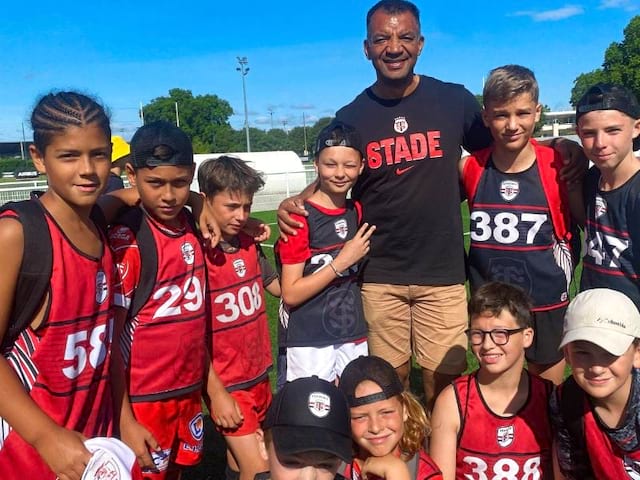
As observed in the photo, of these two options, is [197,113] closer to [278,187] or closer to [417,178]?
[278,187]

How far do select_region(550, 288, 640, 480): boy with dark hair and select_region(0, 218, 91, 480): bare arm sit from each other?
6.54ft

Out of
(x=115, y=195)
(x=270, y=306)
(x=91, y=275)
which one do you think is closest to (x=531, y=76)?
(x=115, y=195)

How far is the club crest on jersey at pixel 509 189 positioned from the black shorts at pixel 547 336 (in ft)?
2.27

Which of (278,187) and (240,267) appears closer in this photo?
(240,267)

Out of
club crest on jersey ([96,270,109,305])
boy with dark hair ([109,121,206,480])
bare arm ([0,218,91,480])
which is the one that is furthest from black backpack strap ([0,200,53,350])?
boy with dark hair ([109,121,206,480])

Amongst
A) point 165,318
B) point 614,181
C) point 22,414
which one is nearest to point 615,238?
point 614,181

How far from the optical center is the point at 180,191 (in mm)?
2936

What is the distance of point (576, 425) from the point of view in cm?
279

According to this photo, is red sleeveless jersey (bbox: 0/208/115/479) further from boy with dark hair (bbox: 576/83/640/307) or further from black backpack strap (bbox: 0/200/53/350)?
boy with dark hair (bbox: 576/83/640/307)

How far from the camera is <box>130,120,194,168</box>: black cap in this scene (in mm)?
2887

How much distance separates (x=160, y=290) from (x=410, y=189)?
178 centimetres

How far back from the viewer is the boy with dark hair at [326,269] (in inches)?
141

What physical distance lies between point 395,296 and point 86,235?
2185 millimetres

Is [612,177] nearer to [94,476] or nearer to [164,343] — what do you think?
[164,343]
